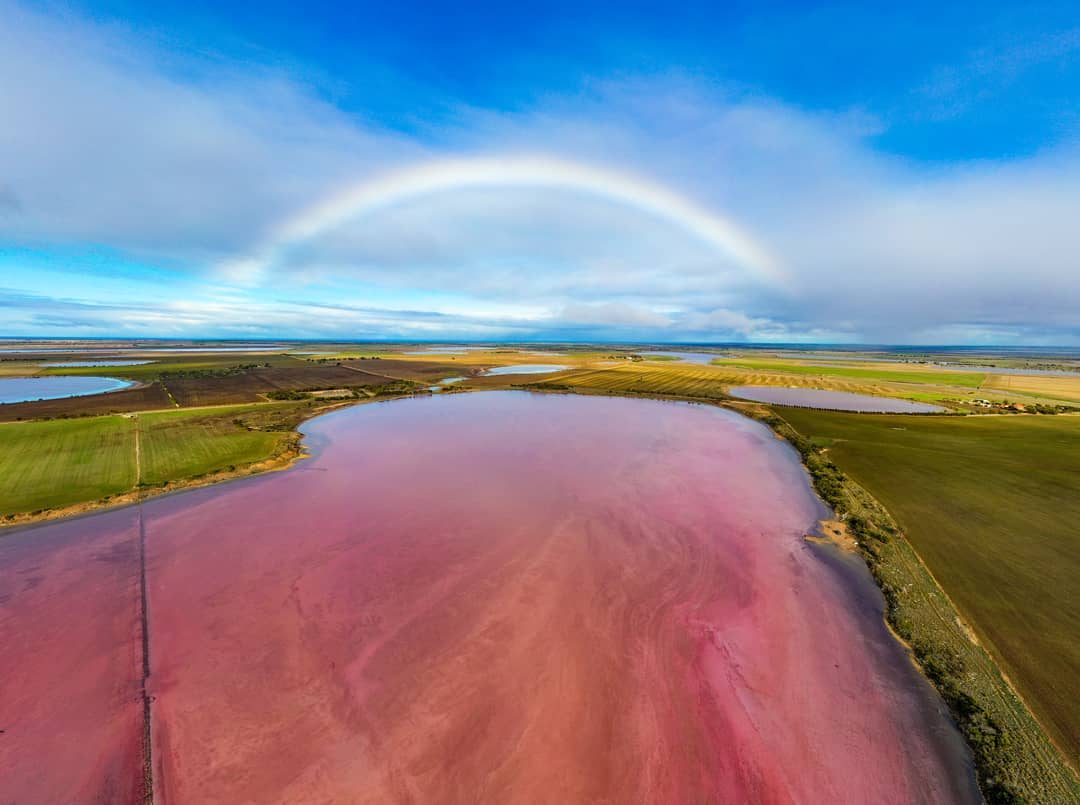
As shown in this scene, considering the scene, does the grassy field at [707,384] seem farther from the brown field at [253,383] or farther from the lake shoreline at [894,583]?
the brown field at [253,383]

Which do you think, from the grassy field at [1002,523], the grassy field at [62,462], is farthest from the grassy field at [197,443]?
the grassy field at [1002,523]

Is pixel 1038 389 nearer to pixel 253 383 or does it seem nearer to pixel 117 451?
pixel 117 451

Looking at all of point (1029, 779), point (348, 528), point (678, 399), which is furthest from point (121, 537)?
point (678, 399)

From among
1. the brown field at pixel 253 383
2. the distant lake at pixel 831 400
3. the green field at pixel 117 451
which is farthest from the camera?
the brown field at pixel 253 383

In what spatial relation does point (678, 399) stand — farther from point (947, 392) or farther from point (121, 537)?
point (121, 537)

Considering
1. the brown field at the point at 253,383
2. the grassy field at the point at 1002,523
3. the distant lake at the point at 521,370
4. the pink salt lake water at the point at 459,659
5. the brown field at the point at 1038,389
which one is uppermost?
the brown field at the point at 1038,389

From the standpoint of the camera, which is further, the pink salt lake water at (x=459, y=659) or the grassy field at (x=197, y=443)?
the grassy field at (x=197, y=443)

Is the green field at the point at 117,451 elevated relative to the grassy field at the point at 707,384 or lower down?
lower down
